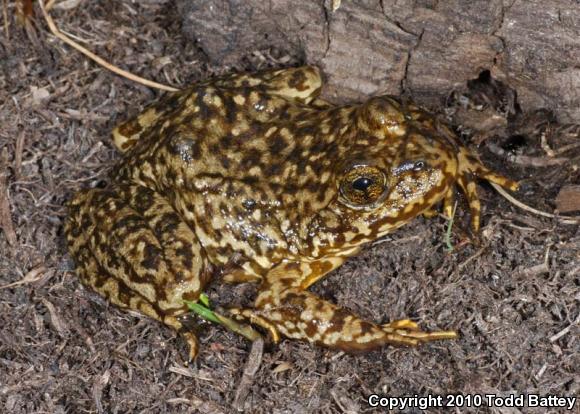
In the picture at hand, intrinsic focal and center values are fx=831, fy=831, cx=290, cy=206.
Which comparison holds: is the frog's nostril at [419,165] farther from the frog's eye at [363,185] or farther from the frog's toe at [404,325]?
the frog's toe at [404,325]

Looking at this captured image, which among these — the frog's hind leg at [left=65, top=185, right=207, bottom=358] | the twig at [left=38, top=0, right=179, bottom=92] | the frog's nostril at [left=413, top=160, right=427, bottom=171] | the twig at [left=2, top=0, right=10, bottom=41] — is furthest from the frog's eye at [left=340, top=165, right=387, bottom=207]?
the twig at [left=2, top=0, right=10, bottom=41]

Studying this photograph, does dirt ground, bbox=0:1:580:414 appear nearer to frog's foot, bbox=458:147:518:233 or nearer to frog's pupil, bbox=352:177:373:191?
frog's foot, bbox=458:147:518:233

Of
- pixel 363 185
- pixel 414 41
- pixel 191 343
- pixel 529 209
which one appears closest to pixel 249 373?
pixel 191 343

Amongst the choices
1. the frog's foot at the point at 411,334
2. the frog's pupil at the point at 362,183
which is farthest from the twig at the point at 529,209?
the frog's pupil at the point at 362,183

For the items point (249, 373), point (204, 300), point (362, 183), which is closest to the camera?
point (362, 183)

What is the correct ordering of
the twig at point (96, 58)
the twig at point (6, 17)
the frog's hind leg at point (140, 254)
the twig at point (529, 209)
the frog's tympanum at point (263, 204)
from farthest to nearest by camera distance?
the twig at point (6, 17) < the twig at point (96, 58) < the twig at point (529, 209) < the frog's hind leg at point (140, 254) < the frog's tympanum at point (263, 204)

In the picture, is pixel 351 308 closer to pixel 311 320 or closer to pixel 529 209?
pixel 311 320
